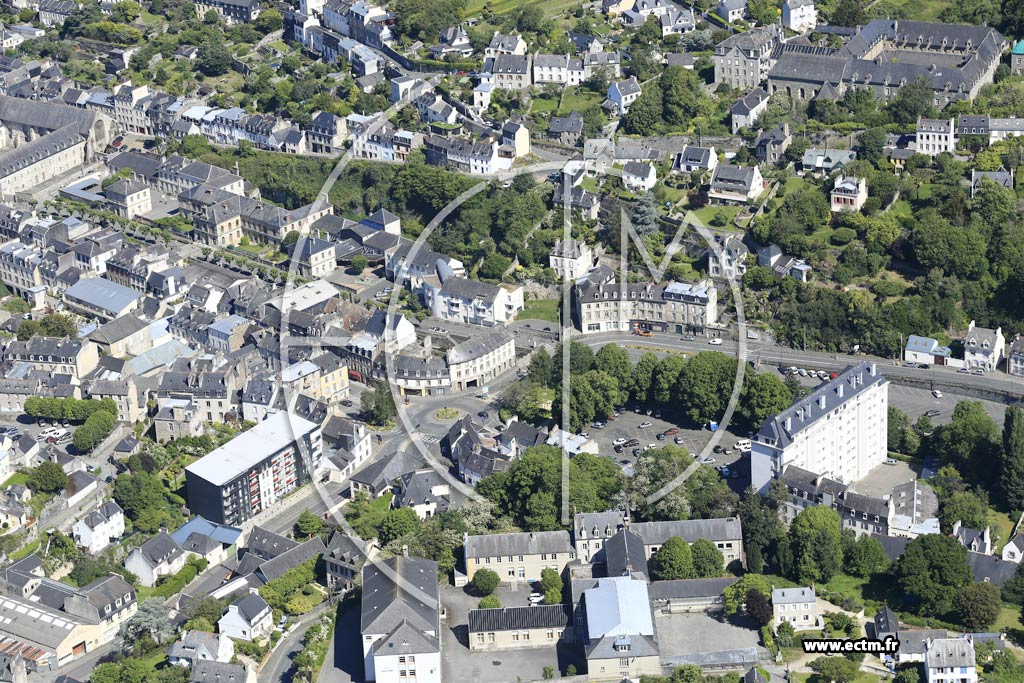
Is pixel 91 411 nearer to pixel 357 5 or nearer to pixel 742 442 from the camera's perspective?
pixel 742 442

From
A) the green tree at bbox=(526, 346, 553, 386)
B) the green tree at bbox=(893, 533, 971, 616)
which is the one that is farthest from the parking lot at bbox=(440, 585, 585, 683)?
the green tree at bbox=(526, 346, 553, 386)

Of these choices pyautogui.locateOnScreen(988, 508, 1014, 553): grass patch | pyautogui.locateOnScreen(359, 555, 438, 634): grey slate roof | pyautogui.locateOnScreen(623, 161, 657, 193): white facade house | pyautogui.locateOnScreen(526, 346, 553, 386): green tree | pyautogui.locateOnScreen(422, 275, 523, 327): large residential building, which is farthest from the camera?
pyautogui.locateOnScreen(623, 161, 657, 193): white facade house

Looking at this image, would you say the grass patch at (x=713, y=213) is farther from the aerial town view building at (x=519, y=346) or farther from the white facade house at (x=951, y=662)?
the white facade house at (x=951, y=662)

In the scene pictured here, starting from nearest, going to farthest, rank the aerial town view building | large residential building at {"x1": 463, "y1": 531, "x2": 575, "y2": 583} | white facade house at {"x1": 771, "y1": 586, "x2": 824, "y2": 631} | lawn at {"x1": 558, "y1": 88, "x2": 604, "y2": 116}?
white facade house at {"x1": 771, "y1": 586, "x2": 824, "y2": 631} → the aerial town view building → large residential building at {"x1": 463, "y1": 531, "x2": 575, "y2": 583} → lawn at {"x1": 558, "y1": 88, "x2": 604, "y2": 116}

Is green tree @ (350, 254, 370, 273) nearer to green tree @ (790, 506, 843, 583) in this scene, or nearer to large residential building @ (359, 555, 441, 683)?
large residential building @ (359, 555, 441, 683)

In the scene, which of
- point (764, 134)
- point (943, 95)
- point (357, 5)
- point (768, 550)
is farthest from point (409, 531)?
point (357, 5)

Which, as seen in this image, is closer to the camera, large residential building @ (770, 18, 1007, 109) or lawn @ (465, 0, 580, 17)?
large residential building @ (770, 18, 1007, 109)
